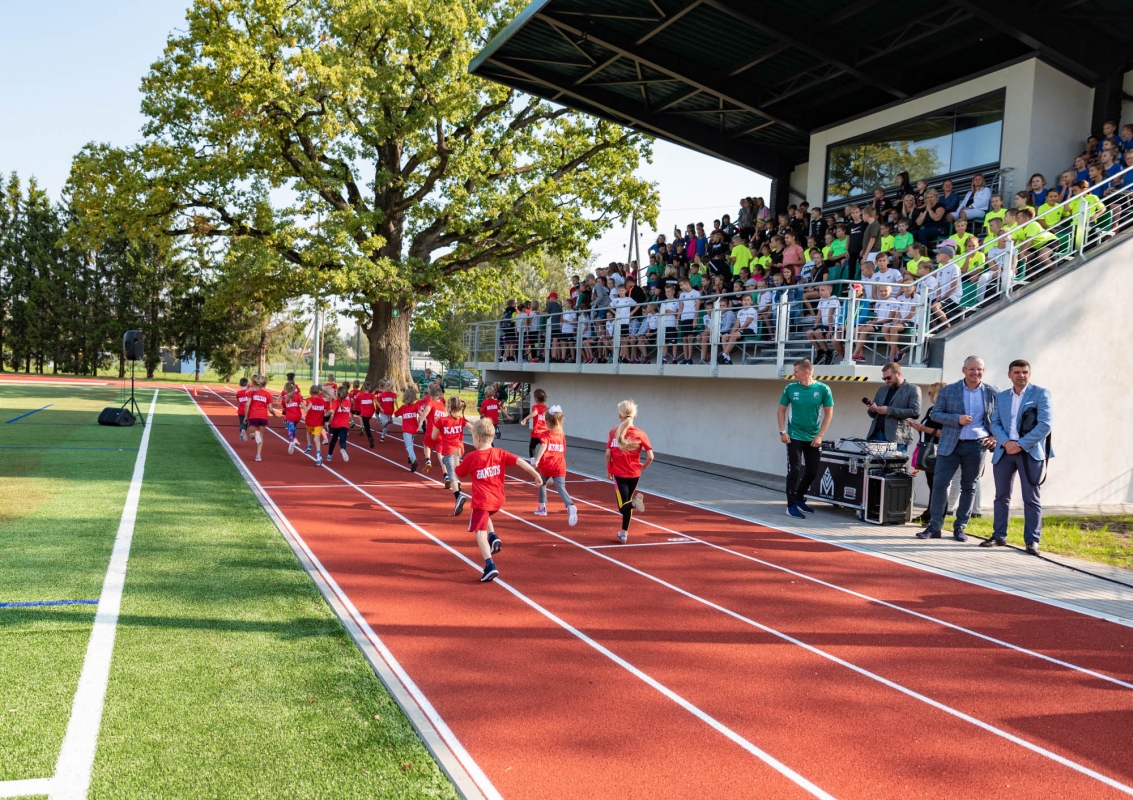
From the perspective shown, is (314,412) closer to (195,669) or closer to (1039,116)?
(195,669)

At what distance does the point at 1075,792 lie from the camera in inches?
165

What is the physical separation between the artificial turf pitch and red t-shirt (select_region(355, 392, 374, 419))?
8299mm

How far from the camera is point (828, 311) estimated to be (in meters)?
13.1

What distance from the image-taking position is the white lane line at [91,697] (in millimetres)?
3793

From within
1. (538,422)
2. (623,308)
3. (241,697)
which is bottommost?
(241,697)

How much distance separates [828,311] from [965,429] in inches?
146

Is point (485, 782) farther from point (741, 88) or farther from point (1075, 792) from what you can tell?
point (741, 88)

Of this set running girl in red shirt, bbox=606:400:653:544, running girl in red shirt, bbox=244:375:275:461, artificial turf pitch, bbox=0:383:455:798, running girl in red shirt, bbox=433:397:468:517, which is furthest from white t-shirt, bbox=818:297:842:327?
running girl in red shirt, bbox=244:375:275:461

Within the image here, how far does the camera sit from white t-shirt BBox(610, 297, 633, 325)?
62.8 ft

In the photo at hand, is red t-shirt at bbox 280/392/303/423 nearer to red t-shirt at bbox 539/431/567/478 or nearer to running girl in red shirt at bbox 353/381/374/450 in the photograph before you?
running girl in red shirt at bbox 353/381/374/450

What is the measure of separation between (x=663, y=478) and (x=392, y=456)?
6411 mm

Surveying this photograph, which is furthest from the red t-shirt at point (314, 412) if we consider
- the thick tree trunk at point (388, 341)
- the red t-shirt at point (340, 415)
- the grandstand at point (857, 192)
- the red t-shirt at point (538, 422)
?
the thick tree trunk at point (388, 341)

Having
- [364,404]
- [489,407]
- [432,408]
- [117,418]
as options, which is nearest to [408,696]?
[432,408]

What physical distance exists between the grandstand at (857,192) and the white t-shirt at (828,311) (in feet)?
0.25
